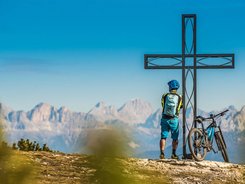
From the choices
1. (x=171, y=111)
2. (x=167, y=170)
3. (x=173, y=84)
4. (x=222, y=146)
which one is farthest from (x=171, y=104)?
(x=167, y=170)

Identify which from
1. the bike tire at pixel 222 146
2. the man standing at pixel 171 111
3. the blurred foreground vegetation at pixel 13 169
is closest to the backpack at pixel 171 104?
the man standing at pixel 171 111

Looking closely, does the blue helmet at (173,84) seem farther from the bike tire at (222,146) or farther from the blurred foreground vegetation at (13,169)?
the blurred foreground vegetation at (13,169)

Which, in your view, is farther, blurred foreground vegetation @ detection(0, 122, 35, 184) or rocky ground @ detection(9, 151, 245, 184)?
rocky ground @ detection(9, 151, 245, 184)

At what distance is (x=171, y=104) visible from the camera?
16.2 m

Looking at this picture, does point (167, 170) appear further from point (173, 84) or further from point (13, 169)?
point (13, 169)

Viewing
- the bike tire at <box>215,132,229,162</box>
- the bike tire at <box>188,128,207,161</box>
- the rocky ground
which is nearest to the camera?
the rocky ground

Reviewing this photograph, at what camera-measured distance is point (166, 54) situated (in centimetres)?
1895

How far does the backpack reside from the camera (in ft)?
53.0

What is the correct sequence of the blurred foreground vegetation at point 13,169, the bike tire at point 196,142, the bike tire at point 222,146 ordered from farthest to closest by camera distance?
1. the bike tire at point 222,146
2. the bike tire at point 196,142
3. the blurred foreground vegetation at point 13,169

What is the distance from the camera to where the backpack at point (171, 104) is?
16156 mm

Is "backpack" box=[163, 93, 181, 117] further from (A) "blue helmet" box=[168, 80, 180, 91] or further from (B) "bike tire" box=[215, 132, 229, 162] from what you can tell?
(B) "bike tire" box=[215, 132, 229, 162]

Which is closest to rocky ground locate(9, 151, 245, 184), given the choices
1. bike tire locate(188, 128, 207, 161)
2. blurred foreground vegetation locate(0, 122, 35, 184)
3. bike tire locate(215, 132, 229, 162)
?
bike tire locate(188, 128, 207, 161)

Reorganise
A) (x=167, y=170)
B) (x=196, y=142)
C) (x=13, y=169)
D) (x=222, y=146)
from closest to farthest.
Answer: (x=13, y=169) < (x=167, y=170) < (x=196, y=142) < (x=222, y=146)

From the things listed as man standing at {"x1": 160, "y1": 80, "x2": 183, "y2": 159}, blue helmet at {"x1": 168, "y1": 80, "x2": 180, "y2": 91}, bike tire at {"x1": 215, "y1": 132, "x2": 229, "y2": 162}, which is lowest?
bike tire at {"x1": 215, "y1": 132, "x2": 229, "y2": 162}
